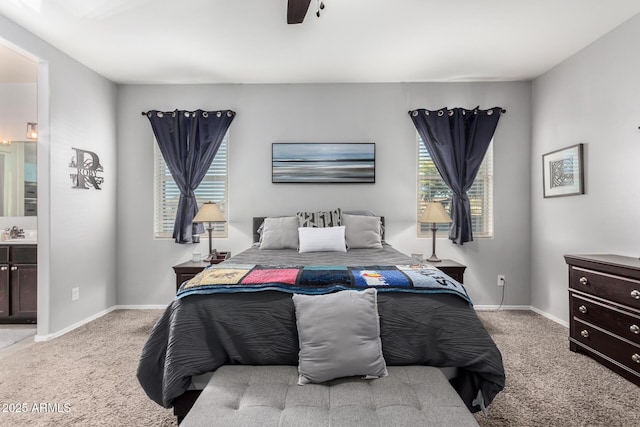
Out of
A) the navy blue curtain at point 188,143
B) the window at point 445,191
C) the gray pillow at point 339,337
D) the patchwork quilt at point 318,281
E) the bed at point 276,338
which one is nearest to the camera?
the gray pillow at point 339,337

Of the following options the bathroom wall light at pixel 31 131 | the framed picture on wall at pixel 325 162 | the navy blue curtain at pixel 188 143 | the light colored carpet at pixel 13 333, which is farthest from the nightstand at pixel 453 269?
the bathroom wall light at pixel 31 131

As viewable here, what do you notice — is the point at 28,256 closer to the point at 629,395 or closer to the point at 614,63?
the point at 629,395

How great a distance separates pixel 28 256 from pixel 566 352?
4.95 metres

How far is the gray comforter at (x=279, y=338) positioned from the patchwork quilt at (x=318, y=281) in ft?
0.12

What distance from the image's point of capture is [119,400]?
2.09m

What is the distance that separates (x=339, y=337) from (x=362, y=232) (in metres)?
1.94

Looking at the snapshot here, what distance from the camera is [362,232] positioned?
3434 millimetres

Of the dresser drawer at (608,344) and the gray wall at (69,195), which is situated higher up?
the gray wall at (69,195)

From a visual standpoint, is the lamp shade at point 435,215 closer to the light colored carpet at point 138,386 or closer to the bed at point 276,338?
the light colored carpet at point 138,386

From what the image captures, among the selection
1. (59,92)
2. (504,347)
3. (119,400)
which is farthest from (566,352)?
(59,92)

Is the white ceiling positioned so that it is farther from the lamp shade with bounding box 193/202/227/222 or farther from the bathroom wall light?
the lamp shade with bounding box 193/202/227/222

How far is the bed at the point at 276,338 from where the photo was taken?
1653 mm

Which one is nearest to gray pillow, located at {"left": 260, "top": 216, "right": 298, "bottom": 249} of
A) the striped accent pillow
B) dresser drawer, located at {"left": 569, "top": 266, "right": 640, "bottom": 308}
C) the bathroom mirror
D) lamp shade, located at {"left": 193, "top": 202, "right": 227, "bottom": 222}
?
the striped accent pillow

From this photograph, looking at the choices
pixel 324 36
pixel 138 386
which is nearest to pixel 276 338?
pixel 138 386
